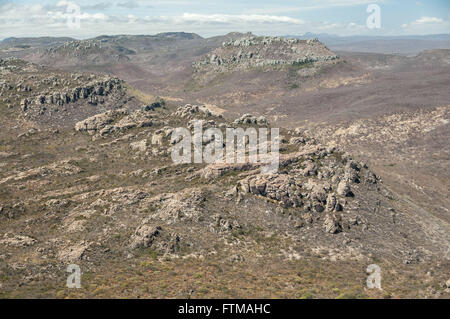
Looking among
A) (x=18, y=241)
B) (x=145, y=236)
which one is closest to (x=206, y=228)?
(x=145, y=236)

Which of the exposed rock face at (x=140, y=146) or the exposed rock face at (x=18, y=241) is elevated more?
the exposed rock face at (x=140, y=146)

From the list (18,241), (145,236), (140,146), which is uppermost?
(140,146)

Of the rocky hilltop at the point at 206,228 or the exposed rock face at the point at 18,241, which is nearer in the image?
the rocky hilltop at the point at 206,228

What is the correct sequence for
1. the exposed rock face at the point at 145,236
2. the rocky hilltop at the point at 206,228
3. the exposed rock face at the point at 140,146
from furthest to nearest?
the exposed rock face at the point at 140,146 → the exposed rock face at the point at 145,236 → the rocky hilltop at the point at 206,228

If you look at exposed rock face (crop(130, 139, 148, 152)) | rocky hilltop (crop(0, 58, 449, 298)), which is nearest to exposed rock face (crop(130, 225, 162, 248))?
rocky hilltop (crop(0, 58, 449, 298))

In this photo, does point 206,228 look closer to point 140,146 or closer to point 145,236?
point 145,236

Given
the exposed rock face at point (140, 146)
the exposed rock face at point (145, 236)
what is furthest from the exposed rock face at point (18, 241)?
the exposed rock face at point (140, 146)

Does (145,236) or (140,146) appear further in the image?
(140,146)

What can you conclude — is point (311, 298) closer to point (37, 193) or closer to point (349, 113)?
point (37, 193)

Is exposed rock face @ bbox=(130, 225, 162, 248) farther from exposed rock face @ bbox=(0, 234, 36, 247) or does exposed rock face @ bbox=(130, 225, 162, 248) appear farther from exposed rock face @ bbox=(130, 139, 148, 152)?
exposed rock face @ bbox=(130, 139, 148, 152)

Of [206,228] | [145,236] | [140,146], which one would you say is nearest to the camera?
[145,236]

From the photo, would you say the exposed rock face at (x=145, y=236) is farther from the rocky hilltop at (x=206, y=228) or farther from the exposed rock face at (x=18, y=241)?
the exposed rock face at (x=18, y=241)

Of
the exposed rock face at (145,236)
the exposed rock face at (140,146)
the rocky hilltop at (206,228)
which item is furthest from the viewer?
the exposed rock face at (140,146)
